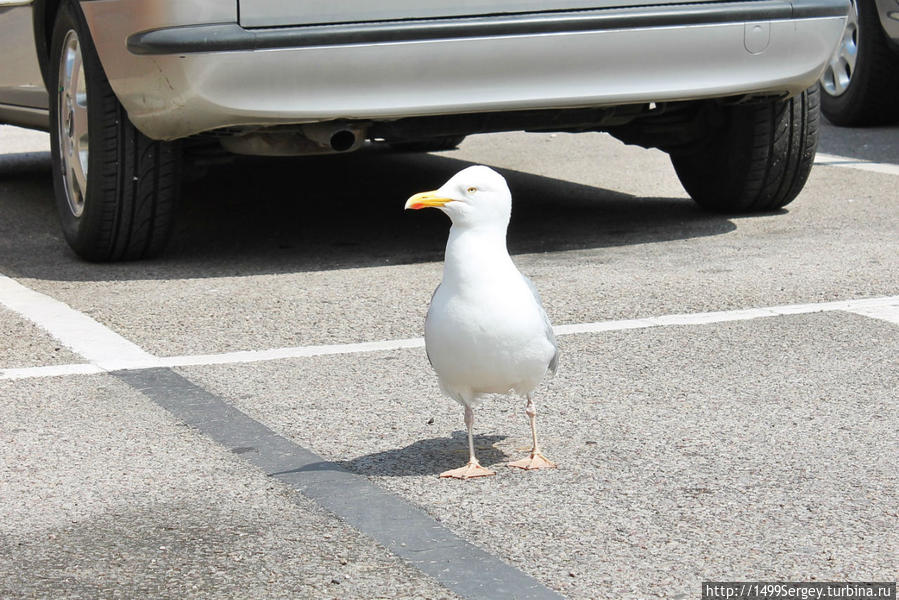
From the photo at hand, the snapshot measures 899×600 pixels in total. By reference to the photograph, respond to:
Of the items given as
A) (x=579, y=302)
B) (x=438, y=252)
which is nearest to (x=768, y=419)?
(x=579, y=302)

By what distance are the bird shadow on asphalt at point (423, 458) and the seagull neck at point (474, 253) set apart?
432 mm

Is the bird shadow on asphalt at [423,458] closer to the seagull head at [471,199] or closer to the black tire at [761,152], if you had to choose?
the seagull head at [471,199]

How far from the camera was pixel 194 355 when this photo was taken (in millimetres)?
4168

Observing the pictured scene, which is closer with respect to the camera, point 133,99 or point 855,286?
point 855,286

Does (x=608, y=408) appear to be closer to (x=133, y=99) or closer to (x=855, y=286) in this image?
(x=855, y=286)

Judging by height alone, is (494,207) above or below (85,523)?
above

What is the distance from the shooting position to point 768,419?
3416 mm

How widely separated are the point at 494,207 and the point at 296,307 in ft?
5.57

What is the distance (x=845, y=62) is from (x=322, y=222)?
4082mm

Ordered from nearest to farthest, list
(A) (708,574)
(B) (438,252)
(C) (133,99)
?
1. (A) (708,574)
2. (C) (133,99)
3. (B) (438,252)

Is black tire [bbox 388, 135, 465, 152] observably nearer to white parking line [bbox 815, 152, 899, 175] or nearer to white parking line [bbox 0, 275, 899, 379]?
white parking line [bbox 0, 275, 899, 379]

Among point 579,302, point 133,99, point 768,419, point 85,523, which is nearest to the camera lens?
point 85,523

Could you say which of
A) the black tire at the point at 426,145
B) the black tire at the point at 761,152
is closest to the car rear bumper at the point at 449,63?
the black tire at the point at 761,152

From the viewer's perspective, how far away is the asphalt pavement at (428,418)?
2631mm
